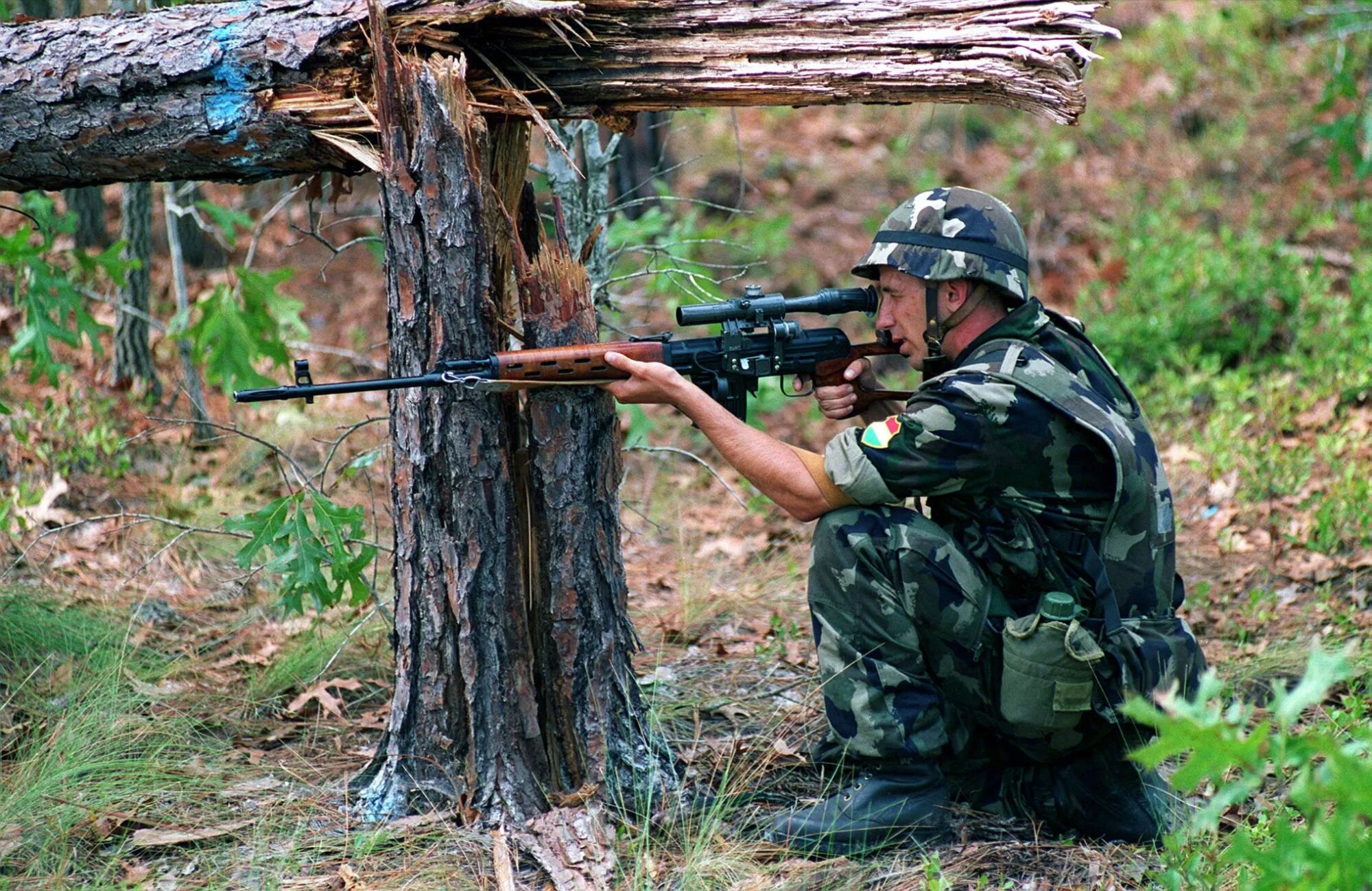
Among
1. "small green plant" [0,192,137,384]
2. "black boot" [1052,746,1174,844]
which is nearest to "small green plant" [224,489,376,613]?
"small green plant" [0,192,137,384]

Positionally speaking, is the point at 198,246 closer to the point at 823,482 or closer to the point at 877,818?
the point at 823,482

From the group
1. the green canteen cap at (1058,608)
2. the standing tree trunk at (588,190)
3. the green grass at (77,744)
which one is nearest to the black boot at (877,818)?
the green canteen cap at (1058,608)

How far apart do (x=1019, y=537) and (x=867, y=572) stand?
454 millimetres

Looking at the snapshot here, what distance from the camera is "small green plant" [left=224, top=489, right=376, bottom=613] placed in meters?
3.72

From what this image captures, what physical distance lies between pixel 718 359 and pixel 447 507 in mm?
925

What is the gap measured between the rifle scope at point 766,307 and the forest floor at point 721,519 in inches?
29.4

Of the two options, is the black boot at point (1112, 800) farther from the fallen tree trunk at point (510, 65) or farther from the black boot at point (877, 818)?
the fallen tree trunk at point (510, 65)

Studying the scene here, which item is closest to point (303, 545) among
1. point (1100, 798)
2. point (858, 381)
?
point (858, 381)

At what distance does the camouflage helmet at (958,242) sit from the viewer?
348 centimetres

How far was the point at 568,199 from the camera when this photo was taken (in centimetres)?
480

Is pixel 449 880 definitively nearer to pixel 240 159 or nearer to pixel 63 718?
pixel 63 718

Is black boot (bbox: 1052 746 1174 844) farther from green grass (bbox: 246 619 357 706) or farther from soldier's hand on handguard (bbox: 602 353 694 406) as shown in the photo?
green grass (bbox: 246 619 357 706)

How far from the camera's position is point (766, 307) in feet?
11.8

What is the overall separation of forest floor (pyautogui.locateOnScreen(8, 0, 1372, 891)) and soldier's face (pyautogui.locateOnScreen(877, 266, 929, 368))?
83 centimetres
